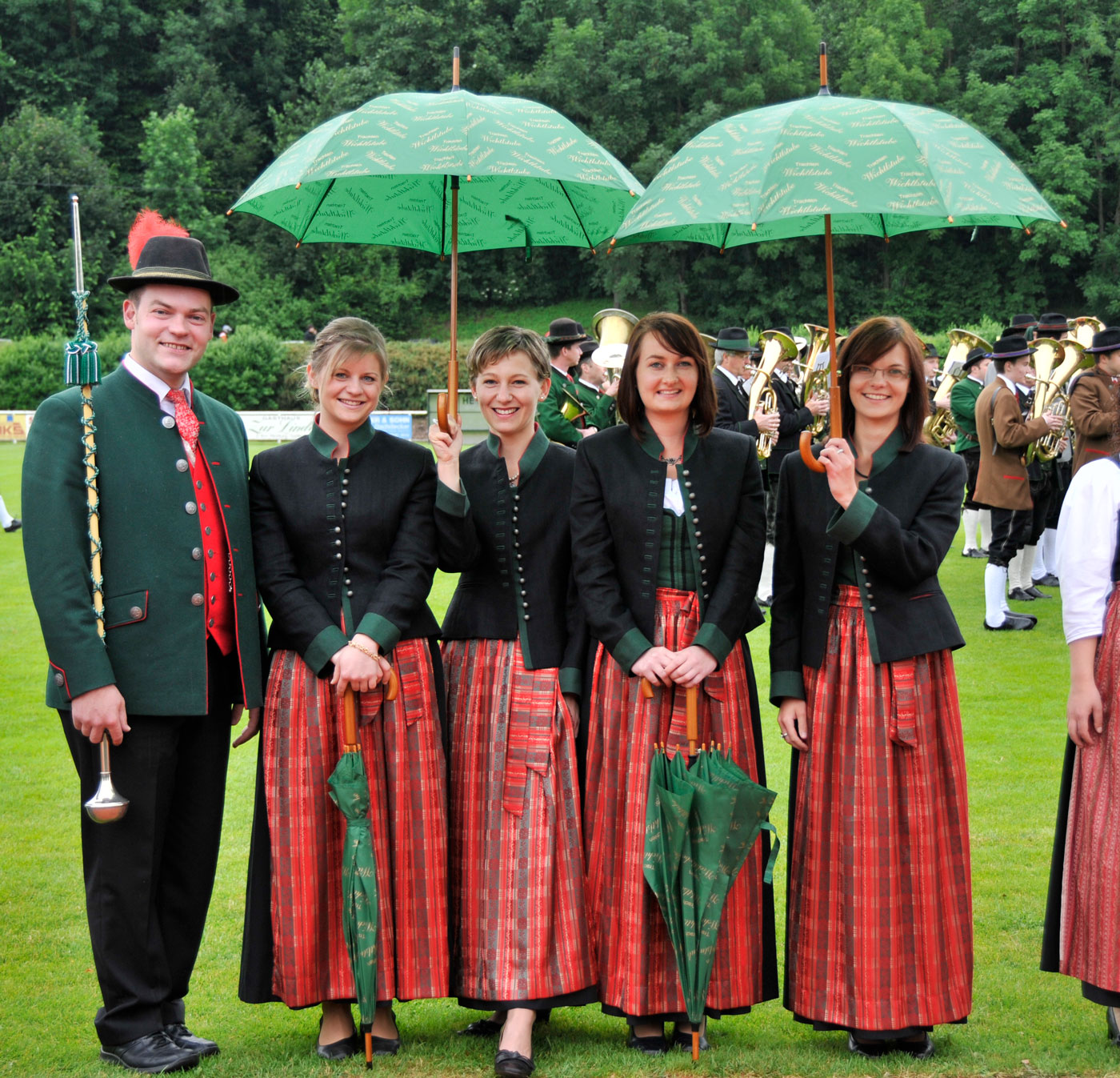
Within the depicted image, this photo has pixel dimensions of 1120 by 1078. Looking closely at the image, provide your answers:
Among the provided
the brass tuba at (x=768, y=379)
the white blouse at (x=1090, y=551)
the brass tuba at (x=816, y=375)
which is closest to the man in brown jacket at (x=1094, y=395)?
the brass tuba at (x=816, y=375)

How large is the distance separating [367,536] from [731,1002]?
5.83 ft

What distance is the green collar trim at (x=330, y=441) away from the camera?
13.0 feet

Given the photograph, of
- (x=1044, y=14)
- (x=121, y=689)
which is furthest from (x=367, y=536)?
(x=1044, y=14)

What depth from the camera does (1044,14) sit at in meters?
51.8

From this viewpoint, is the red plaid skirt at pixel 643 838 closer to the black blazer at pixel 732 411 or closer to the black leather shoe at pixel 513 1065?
the black leather shoe at pixel 513 1065

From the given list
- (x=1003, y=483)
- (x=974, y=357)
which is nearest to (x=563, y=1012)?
(x=1003, y=483)

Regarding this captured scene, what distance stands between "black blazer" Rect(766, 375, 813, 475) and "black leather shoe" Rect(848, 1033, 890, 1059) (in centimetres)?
761

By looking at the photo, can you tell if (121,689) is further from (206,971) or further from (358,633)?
(206,971)

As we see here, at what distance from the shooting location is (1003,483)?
10.3 meters

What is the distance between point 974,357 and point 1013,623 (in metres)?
4.25

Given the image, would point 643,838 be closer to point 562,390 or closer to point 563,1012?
point 563,1012

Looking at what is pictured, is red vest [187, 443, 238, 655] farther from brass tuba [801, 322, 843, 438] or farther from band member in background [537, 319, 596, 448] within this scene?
brass tuba [801, 322, 843, 438]

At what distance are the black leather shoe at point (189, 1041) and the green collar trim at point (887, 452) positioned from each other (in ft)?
8.61

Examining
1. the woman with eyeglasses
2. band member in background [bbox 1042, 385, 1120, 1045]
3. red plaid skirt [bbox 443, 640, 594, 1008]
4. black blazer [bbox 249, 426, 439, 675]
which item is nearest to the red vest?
black blazer [bbox 249, 426, 439, 675]
